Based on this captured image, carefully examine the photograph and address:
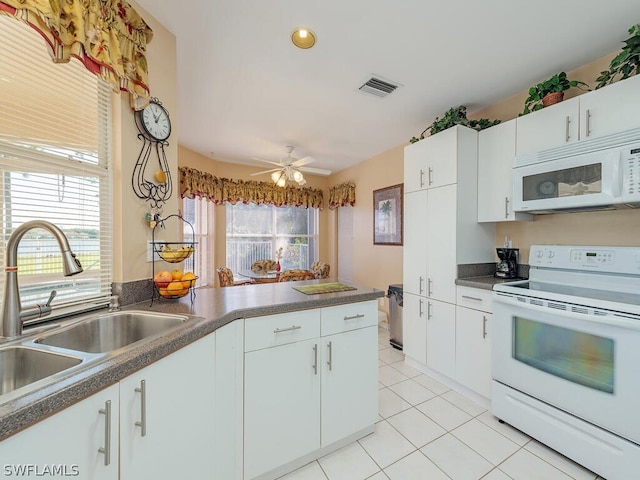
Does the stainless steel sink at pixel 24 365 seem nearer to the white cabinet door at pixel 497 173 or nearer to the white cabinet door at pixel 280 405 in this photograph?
the white cabinet door at pixel 280 405

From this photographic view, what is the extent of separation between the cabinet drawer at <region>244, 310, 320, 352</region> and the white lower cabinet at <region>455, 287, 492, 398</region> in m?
1.47

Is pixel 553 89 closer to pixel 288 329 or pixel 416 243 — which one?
pixel 416 243

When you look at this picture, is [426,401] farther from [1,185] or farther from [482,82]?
[1,185]

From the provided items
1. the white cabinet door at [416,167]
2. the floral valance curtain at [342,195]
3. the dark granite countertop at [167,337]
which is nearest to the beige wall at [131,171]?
the dark granite countertop at [167,337]

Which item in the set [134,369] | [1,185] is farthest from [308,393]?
[1,185]

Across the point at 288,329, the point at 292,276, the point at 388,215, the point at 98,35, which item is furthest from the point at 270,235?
the point at 98,35

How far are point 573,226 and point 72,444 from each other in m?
3.08

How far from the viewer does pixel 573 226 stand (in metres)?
2.16

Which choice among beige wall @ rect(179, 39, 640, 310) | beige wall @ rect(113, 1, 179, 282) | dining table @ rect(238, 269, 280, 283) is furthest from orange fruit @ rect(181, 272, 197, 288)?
beige wall @ rect(179, 39, 640, 310)

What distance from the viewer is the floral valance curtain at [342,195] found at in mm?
5016

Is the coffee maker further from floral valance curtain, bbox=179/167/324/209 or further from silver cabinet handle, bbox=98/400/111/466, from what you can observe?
floral valance curtain, bbox=179/167/324/209

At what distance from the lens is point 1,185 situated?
1.08m

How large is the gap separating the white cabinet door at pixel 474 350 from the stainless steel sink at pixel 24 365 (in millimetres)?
2528

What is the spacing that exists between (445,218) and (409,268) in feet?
2.18
